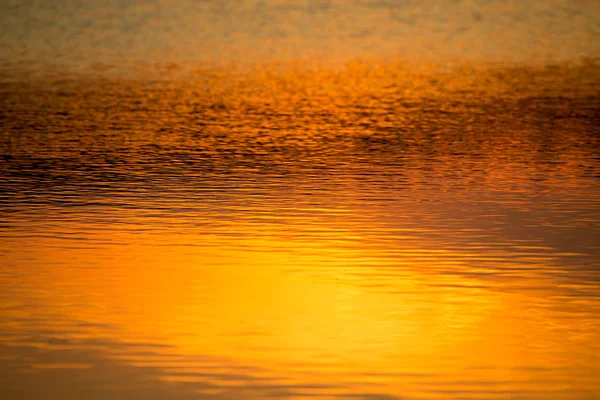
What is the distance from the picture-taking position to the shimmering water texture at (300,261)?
31.8 feet

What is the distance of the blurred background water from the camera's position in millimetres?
9781

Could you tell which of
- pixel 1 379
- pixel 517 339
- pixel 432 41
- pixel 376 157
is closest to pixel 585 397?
pixel 517 339

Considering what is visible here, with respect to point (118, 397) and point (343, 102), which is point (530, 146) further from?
point (118, 397)

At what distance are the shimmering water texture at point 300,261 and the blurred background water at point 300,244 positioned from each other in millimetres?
30

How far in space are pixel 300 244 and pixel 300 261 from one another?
80cm

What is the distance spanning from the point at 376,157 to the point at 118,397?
1196 cm

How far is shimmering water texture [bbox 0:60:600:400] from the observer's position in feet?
31.8

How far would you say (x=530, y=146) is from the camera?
21984 mm

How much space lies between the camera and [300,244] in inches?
539

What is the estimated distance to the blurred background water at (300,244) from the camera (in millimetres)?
9781

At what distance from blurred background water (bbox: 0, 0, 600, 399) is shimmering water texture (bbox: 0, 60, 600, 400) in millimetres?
30

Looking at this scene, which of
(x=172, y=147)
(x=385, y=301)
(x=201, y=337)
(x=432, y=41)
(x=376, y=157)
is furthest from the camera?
(x=432, y=41)

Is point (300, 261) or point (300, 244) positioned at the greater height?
point (300, 244)

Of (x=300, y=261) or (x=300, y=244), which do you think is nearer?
(x=300, y=261)
